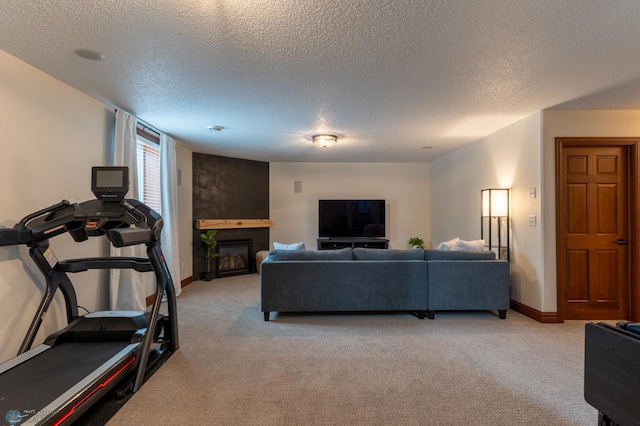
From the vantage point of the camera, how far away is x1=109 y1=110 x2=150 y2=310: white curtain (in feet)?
11.3

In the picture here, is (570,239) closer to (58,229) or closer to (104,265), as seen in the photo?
(104,265)

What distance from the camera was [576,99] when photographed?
323 cm

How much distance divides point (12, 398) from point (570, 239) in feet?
16.6

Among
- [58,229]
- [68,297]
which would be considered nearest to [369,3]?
[58,229]

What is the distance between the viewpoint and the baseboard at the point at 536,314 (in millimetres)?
3531

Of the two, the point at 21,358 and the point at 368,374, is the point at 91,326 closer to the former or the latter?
the point at 21,358

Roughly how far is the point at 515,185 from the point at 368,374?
3173 mm

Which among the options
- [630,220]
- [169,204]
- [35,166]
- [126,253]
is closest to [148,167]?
[169,204]

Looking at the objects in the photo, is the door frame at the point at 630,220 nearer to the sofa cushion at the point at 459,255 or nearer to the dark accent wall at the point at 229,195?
the sofa cushion at the point at 459,255

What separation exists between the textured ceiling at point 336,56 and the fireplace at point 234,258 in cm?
294

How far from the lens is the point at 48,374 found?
6.52ft

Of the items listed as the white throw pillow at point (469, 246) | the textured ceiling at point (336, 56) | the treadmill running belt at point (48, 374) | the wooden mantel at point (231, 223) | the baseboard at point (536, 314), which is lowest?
the baseboard at point (536, 314)

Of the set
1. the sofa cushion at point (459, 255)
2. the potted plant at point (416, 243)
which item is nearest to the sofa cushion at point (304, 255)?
the sofa cushion at point (459, 255)

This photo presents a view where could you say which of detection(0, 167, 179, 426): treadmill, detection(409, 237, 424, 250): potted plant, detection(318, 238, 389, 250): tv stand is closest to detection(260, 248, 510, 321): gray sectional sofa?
detection(0, 167, 179, 426): treadmill
